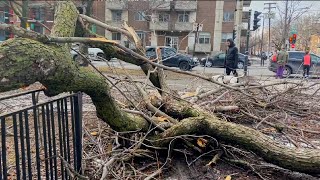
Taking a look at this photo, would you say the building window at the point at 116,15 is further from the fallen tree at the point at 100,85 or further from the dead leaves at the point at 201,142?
the dead leaves at the point at 201,142

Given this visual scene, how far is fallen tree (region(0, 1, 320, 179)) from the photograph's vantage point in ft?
7.09

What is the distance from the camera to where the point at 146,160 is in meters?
4.02

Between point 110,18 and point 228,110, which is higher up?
point 110,18

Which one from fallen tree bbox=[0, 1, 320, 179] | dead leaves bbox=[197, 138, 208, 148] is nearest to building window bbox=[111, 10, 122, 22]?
fallen tree bbox=[0, 1, 320, 179]

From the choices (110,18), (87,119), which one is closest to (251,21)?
(87,119)

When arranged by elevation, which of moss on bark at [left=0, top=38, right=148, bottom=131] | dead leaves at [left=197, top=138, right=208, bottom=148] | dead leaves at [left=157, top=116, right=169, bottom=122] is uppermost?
moss on bark at [left=0, top=38, right=148, bottom=131]

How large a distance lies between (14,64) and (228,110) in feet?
13.8

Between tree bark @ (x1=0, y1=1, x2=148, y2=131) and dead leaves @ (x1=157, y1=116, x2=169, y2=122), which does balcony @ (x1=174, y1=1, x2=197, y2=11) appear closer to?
dead leaves @ (x1=157, y1=116, x2=169, y2=122)

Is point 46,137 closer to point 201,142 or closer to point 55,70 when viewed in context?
point 55,70

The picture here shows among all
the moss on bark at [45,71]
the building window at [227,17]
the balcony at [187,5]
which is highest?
the balcony at [187,5]

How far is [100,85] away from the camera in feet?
9.98

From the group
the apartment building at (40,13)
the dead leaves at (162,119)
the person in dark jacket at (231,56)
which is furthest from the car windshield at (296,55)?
the dead leaves at (162,119)

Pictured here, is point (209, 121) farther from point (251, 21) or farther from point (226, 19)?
point (226, 19)

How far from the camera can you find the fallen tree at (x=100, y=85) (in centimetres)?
216
